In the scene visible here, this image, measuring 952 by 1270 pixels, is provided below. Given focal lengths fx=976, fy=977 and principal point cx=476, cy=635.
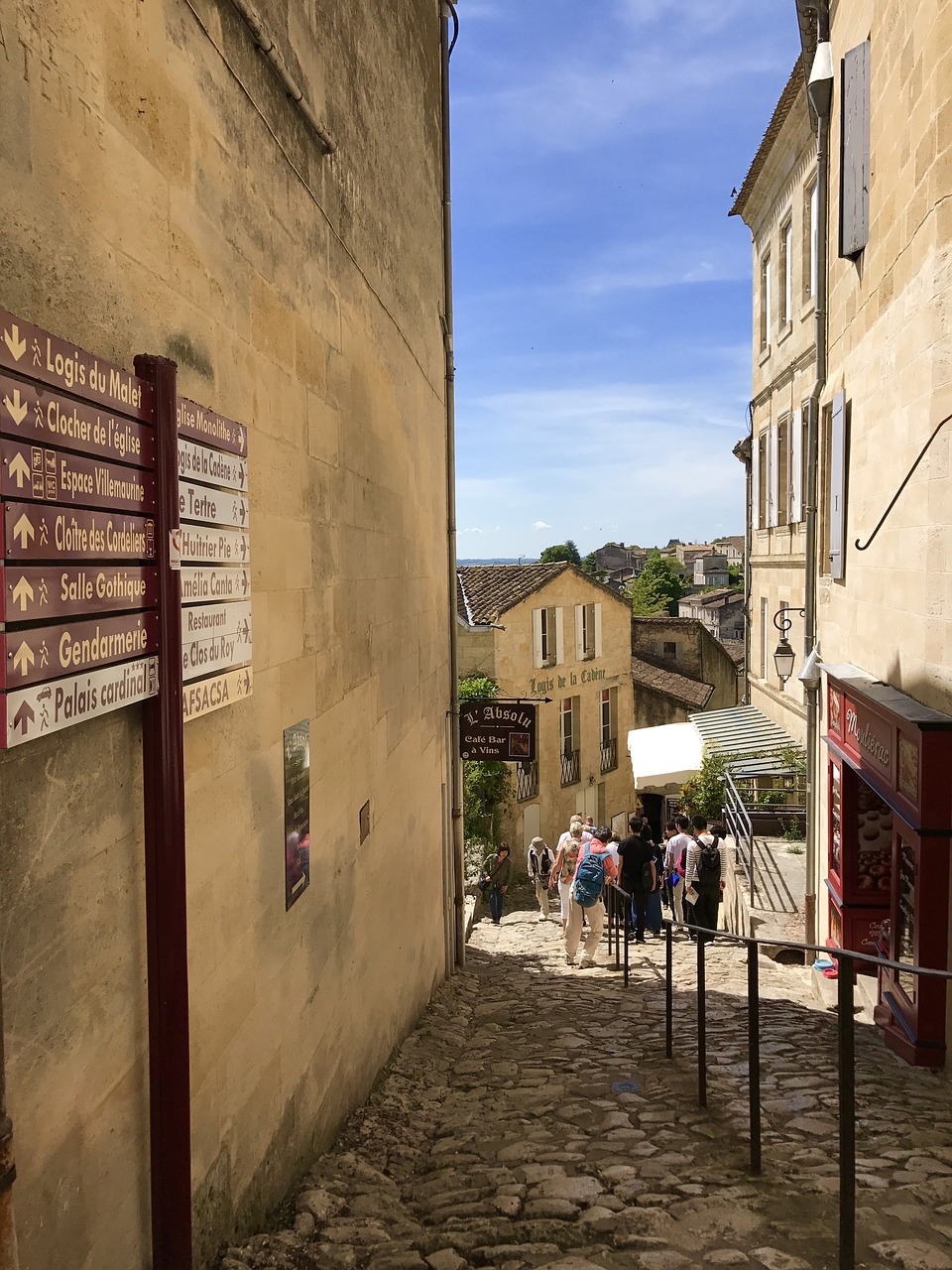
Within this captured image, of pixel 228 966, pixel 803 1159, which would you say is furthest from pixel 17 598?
pixel 803 1159

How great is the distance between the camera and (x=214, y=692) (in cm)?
305

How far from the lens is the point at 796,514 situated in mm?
12859

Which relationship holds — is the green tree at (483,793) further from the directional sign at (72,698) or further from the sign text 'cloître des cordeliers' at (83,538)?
the directional sign at (72,698)

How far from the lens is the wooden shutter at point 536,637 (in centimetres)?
2441

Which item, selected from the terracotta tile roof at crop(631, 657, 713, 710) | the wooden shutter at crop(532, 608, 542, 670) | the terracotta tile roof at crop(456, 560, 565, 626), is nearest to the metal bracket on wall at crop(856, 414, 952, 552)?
the terracotta tile roof at crop(456, 560, 565, 626)

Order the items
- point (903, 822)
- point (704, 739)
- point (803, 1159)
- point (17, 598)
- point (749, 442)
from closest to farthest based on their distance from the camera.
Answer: point (17, 598) < point (803, 1159) < point (903, 822) < point (704, 739) < point (749, 442)

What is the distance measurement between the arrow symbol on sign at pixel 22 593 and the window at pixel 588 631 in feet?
80.5

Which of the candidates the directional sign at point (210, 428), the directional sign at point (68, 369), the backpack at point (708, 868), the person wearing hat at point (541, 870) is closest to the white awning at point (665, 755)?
the person wearing hat at point (541, 870)

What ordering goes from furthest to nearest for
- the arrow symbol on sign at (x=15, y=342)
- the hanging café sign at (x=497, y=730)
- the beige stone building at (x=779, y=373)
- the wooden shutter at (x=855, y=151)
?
the beige stone building at (x=779, y=373) → the hanging café sign at (x=497, y=730) → the wooden shutter at (x=855, y=151) → the arrow symbol on sign at (x=15, y=342)

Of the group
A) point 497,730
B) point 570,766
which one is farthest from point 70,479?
point 570,766

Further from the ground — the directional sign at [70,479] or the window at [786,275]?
the window at [786,275]

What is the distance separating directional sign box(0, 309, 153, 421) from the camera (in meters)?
1.85

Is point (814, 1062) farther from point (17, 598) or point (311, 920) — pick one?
point (17, 598)

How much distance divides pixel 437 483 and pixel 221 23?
21.2ft
